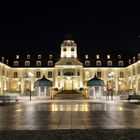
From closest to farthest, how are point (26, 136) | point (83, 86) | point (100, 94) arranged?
point (26, 136) → point (100, 94) → point (83, 86)

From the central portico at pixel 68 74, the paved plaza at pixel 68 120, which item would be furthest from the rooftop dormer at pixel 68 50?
the paved plaza at pixel 68 120

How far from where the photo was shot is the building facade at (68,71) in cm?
10081

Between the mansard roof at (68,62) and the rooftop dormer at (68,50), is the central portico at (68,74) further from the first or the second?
the rooftop dormer at (68,50)

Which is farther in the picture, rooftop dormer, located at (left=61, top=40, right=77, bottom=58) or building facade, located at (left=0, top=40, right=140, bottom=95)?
rooftop dormer, located at (left=61, top=40, right=77, bottom=58)

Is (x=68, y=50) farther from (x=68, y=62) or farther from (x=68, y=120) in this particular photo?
(x=68, y=120)

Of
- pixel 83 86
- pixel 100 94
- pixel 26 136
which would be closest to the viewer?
pixel 26 136

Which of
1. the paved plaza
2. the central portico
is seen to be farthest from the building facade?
the paved plaza

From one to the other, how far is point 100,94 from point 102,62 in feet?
84.1

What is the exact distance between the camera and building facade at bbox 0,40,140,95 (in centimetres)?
10081

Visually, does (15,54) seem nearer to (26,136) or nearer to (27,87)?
(27,87)

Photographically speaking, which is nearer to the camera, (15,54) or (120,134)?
(120,134)

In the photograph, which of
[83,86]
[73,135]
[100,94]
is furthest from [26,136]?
[83,86]

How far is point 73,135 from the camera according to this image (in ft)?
38.3

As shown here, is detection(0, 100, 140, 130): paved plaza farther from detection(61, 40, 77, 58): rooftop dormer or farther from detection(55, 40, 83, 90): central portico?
detection(61, 40, 77, 58): rooftop dormer
